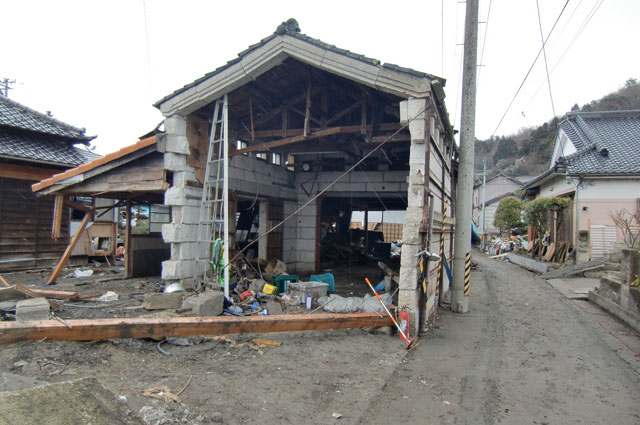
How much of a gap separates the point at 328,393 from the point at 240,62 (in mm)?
Result: 6508

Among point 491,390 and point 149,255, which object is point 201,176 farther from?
point 491,390

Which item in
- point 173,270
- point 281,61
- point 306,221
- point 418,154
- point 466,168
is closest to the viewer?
point 418,154

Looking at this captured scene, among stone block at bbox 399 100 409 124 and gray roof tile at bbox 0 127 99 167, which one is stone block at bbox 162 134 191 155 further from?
→ gray roof tile at bbox 0 127 99 167

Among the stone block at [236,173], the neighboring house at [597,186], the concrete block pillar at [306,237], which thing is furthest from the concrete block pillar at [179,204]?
the neighboring house at [597,186]

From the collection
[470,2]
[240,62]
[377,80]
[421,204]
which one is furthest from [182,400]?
[470,2]

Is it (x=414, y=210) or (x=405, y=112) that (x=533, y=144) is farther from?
(x=414, y=210)

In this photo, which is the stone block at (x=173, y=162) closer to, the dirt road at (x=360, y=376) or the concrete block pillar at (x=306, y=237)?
the dirt road at (x=360, y=376)

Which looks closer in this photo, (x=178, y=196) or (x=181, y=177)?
(x=178, y=196)

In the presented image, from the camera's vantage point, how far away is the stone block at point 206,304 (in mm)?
6633

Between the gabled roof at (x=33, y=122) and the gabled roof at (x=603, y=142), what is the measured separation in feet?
65.1

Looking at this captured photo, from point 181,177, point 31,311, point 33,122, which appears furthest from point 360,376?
point 33,122

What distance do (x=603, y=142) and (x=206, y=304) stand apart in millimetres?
20236

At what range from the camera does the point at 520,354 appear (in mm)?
6297

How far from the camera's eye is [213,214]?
8.99m
